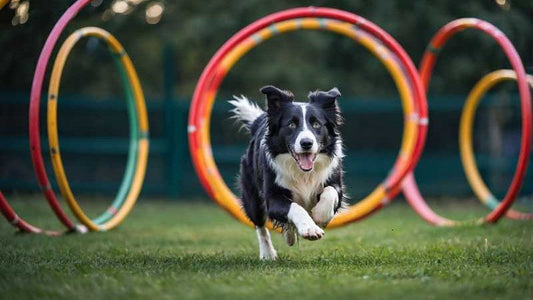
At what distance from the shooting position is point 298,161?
5574 mm

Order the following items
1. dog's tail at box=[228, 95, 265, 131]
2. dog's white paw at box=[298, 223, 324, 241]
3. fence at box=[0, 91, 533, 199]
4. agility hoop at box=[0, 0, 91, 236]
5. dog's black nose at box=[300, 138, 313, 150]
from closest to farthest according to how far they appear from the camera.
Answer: dog's white paw at box=[298, 223, 324, 241] < dog's black nose at box=[300, 138, 313, 150] < agility hoop at box=[0, 0, 91, 236] < dog's tail at box=[228, 95, 265, 131] < fence at box=[0, 91, 533, 199]

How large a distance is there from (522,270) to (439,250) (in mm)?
1373

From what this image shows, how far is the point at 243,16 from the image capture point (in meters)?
14.4

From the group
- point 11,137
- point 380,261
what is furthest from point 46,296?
point 11,137

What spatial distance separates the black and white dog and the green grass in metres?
0.37

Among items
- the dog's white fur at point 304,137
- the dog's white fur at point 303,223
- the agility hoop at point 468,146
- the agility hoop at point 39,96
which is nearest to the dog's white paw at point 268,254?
the dog's white fur at point 303,223

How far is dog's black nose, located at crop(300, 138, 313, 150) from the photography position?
5406mm

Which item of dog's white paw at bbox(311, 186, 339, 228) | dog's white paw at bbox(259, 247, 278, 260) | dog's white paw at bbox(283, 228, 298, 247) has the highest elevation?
dog's white paw at bbox(311, 186, 339, 228)

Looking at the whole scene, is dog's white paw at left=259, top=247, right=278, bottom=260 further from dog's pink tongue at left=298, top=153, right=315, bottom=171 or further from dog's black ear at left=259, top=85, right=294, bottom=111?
dog's black ear at left=259, top=85, right=294, bottom=111

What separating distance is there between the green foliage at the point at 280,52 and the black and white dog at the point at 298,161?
7018 mm

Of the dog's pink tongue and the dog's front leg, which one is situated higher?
the dog's pink tongue

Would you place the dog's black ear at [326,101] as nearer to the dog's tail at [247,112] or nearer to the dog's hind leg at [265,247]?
the dog's hind leg at [265,247]

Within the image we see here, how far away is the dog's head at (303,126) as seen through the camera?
18.1 feet

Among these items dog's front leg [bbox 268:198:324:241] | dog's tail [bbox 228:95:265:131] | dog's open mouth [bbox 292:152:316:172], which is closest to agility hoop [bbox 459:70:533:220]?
dog's tail [bbox 228:95:265:131]
